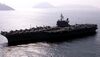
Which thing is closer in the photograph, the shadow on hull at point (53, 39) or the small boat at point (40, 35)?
the shadow on hull at point (53, 39)

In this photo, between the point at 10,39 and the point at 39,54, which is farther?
the point at 10,39

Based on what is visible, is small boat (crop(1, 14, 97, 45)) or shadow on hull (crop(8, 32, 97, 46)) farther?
small boat (crop(1, 14, 97, 45))

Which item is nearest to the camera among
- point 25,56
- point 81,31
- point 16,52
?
point 25,56

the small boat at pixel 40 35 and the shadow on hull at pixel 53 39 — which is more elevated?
the small boat at pixel 40 35

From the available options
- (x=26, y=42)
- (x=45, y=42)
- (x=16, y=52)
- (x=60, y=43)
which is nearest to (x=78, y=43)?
(x=60, y=43)

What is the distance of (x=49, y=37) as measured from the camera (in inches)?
3174

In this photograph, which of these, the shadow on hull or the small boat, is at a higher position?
the small boat

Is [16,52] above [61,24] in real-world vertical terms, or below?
below

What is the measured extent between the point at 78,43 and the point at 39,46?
619 inches

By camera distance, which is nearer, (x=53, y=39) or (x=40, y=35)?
(x=40, y=35)

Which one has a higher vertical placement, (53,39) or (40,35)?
(40,35)

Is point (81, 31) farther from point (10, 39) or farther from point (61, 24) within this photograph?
point (10, 39)

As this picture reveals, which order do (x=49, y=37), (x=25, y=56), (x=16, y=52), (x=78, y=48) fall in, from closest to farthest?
(x=25, y=56)
(x=16, y=52)
(x=78, y=48)
(x=49, y=37)

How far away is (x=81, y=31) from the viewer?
9150cm
